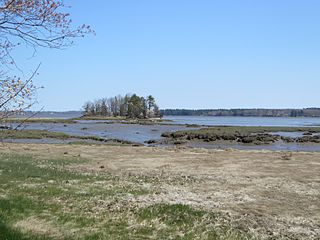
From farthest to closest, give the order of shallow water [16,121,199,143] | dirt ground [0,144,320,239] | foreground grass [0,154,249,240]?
shallow water [16,121,199,143] → dirt ground [0,144,320,239] → foreground grass [0,154,249,240]

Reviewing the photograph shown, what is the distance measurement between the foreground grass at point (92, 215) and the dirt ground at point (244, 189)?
30.0 inches

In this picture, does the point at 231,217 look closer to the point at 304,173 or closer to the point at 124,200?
the point at 124,200

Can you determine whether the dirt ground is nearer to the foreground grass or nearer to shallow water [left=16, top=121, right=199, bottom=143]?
the foreground grass

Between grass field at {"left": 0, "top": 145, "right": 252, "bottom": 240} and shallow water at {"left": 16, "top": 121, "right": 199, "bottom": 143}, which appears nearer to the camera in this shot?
grass field at {"left": 0, "top": 145, "right": 252, "bottom": 240}

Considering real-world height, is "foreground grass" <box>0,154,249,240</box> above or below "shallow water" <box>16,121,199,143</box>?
above

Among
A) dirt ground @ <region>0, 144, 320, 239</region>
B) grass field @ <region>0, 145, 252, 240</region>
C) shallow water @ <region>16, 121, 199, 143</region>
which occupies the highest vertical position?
grass field @ <region>0, 145, 252, 240</region>

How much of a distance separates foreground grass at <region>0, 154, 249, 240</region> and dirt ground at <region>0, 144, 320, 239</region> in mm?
763

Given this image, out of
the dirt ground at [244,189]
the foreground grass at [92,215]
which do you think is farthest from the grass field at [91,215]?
the dirt ground at [244,189]

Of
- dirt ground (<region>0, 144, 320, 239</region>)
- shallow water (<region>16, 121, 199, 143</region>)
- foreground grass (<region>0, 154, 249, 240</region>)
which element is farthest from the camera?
shallow water (<region>16, 121, 199, 143</region>)

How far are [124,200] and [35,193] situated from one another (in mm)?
3277

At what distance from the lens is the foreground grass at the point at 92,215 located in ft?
30.4

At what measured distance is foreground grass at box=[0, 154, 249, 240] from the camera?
30.4 ft

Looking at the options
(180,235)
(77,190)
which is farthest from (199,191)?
(180,235)

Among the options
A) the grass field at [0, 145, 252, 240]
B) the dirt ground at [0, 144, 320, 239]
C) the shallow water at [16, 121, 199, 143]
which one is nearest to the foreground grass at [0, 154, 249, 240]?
the grass field at [0, 145, 252, 240]
